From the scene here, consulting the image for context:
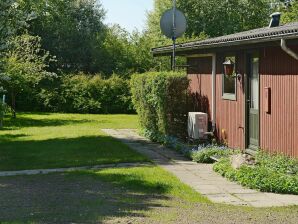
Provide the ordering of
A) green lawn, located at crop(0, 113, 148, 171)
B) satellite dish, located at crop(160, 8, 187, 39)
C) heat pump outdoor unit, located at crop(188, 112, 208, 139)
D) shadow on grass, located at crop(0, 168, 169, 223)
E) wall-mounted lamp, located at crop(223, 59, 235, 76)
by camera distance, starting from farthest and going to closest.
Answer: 1. satellite dish, located at crop(160, 8, 187, 39)
2. heat pump outdoor unit, located at crop(188, 112, 208, 139)
3. wall-mounted lamp, located at crop(223, 59, 235, 76)
4. green lawn, located at crop(0, 113, 148, 171)
5. shadow on grass, located at crop(0, 168, 169, 223)

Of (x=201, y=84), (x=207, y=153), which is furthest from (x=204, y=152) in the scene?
(x=201, y=84)

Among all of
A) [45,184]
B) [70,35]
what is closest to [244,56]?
[45,184]

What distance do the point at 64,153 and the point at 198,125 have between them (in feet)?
11.8

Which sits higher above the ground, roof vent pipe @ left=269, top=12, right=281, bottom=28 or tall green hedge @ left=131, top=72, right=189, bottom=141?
roof vent pipe @ left=269, top=12, right=281, bottom=28

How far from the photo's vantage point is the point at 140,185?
30.7 ft

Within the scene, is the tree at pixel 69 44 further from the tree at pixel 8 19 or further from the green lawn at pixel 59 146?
the tree at pixel 8 19

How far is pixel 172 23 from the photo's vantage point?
16.9 m

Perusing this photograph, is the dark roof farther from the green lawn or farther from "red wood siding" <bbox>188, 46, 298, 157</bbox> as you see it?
the green lawn

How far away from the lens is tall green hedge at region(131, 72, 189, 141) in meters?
14.8

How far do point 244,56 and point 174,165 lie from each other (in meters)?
3.17

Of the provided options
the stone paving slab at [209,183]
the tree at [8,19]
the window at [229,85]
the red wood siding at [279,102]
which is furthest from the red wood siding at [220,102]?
the tree at [8,19]

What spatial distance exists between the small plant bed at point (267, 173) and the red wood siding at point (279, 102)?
16.2 inches

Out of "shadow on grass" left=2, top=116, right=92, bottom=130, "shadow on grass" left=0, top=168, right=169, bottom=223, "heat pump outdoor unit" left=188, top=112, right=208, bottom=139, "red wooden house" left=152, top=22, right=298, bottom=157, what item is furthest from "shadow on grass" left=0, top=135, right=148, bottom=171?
"shadow on grass" left=2, top=116, right=92, bottom=130

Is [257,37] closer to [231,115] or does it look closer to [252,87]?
[252,87]
